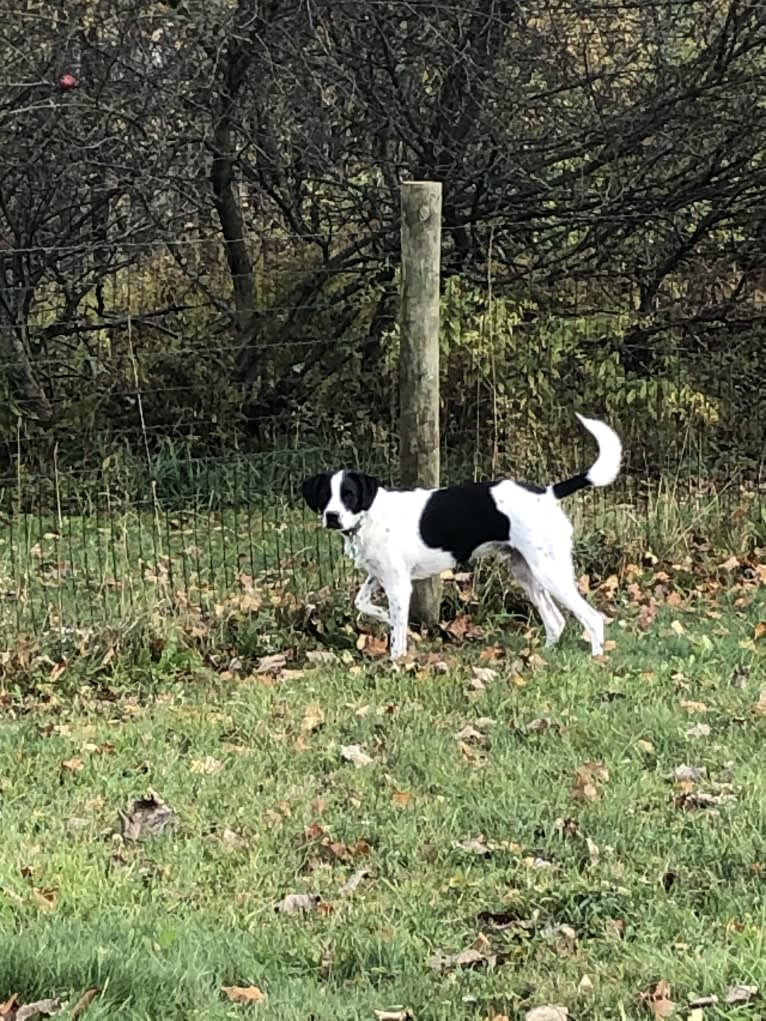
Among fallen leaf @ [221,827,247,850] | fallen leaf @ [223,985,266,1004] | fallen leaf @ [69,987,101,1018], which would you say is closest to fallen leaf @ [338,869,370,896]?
fallen leaf @ [221,827,247,850]

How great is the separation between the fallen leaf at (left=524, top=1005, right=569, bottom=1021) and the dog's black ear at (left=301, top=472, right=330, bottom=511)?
152 inches

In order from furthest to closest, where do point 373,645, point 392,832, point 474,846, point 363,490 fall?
point 373,645, point 363,490, point 392,832, point 474,846

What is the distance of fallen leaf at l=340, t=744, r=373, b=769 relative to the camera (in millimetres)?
4977

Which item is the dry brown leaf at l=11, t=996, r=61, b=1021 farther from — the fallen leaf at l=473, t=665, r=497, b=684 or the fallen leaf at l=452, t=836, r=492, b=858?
the fallen leaf at l=473, t=665, r=497, b=684

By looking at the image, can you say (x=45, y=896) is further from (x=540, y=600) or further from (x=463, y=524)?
(x=540, y=600)

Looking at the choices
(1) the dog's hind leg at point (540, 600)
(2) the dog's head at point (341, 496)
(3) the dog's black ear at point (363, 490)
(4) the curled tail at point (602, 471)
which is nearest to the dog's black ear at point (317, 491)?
(2) the dog's head at point (341, 496)

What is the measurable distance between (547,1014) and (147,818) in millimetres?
1844

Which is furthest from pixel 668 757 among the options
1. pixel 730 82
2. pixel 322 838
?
pixel 730 82

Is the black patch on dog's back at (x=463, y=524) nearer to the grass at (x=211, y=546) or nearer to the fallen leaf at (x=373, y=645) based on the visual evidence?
the fallen leaf at (x=373, y=645)

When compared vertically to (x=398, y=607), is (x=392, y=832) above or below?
below

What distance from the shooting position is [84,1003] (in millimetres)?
3082

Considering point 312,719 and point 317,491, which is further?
point 317,491

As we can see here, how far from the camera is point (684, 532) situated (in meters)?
8.28

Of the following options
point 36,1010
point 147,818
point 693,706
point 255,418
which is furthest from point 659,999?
point 255,418
